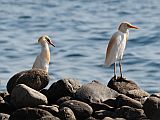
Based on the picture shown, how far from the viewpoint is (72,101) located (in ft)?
33.9

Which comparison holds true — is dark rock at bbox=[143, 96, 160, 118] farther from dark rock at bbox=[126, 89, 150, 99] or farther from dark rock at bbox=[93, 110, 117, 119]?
dark rock at bbox=[126, 89, 150, 99]

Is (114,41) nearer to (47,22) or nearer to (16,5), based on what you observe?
(47,22)

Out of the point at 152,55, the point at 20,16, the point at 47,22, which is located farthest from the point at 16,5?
the point at 152,55

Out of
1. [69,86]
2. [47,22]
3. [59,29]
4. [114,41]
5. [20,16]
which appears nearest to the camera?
[69,86]

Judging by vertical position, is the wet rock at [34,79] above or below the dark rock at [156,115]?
above

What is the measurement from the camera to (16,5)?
3400cm

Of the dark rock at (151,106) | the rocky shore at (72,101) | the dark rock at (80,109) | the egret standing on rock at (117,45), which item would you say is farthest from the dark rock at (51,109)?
the egret standing on rock at (117,45)

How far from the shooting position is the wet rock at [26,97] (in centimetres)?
1041

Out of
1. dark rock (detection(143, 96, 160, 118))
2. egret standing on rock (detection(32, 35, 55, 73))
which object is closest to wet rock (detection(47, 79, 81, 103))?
dark rock (detection(143, 96, 160, 118))

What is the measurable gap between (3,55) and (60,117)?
40.9ft

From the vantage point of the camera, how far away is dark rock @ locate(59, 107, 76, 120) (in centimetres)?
988

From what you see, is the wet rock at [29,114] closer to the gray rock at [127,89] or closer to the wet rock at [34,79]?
the wet rock at [34,79]

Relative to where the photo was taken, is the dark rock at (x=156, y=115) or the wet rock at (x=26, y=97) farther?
the wet rock at (x=26, y=97)

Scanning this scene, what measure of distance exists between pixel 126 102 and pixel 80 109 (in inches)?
26.0
